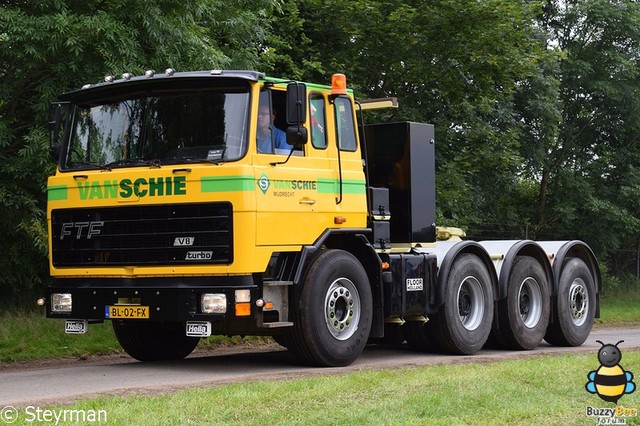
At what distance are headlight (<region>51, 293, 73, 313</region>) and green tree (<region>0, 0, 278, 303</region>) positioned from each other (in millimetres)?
2455

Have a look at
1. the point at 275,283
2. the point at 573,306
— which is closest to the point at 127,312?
the point at 275,283

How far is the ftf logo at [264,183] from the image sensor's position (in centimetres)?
1148

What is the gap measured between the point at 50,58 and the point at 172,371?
15.8 feet

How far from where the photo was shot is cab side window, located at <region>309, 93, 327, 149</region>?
40.9 ft

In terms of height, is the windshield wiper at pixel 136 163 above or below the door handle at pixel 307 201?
above

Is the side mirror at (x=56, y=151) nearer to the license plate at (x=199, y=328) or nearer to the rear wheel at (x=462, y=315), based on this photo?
the license plate at (x=199, y=328)

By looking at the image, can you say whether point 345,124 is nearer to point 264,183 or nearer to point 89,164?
point 264,183

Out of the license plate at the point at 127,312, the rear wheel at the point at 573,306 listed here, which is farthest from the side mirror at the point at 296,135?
the rear wheel at the point at 573,306

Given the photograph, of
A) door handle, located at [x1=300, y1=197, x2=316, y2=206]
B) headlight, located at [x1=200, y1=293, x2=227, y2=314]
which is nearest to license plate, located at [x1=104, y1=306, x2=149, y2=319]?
headlight, located at [x1=200, y1=293, x2=227, y2=314]

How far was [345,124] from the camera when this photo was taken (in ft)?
42.6

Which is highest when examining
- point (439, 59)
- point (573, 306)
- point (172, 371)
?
point (439, 59)

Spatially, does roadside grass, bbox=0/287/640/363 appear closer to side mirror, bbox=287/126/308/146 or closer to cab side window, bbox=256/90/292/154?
cab side window, bbox=256/90/292/154

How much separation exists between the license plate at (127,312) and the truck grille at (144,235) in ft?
1.52

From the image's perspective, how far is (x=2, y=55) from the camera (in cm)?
1448
